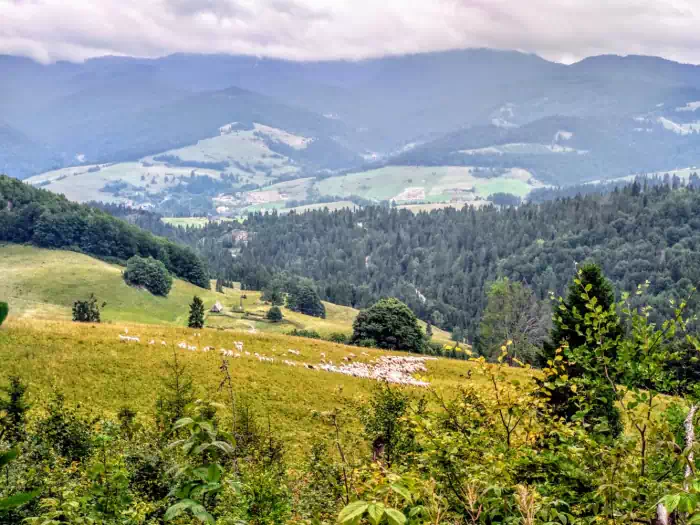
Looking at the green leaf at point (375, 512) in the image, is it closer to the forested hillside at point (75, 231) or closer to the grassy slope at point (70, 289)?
the grassy slope at point (70, 289)

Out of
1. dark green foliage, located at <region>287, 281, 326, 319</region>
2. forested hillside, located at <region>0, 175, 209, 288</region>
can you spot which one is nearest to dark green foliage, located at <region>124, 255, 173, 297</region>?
forested hillside, located at <region>0, 175, 209, 288</region>

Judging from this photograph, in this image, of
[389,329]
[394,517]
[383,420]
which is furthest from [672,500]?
[389,329]

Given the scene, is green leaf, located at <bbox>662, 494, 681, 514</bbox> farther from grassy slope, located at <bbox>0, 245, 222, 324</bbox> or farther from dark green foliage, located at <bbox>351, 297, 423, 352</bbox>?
grassy slope, located at <bbox>0, 245, 222, 324</bbox>

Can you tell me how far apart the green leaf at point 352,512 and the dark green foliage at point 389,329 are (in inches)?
3111

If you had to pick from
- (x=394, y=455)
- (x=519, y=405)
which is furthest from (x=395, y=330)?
(x=519, y=405)

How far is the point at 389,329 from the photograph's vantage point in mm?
83625

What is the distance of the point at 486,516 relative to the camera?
6.87 metres

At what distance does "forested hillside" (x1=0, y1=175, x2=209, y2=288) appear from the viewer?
566 feet

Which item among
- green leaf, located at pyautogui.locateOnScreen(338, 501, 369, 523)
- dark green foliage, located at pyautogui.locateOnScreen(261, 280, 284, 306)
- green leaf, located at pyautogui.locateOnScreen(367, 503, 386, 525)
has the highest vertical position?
green leaf, located at pyautogui.locateOnScreen(367, 503, 386, 525)

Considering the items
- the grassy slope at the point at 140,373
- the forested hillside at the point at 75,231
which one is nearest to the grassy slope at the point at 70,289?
the forested hillside at the point at 75,231

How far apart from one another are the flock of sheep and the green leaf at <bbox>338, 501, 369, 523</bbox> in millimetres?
44548

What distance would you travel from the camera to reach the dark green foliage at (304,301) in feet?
618

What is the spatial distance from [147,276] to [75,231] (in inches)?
1785

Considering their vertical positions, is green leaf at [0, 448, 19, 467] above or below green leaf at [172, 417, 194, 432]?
above
